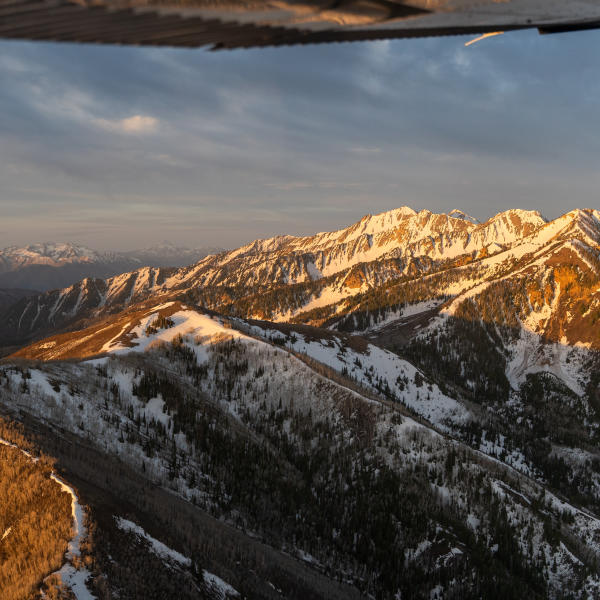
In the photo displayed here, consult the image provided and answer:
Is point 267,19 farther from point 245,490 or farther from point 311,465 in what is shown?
point 311,465

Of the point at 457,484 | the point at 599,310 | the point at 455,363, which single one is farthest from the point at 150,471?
the point at 599,310

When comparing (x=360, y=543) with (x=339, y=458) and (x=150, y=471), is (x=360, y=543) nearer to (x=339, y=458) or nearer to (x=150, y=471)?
(x=339, y=458)

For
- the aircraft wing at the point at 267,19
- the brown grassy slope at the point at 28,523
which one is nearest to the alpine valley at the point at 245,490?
the brown grassy slope at the point at 28,523

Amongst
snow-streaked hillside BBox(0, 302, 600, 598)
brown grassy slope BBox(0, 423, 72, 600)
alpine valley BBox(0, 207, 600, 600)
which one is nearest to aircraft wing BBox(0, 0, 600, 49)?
alpine valley BBox(0, 207, 600, 600)

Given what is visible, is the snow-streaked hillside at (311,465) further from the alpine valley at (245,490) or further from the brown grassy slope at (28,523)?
the brown grassy slope at (28,523)

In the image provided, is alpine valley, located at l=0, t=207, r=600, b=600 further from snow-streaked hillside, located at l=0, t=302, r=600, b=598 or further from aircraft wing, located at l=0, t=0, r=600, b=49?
aircraft wing, located at l=0, t=0, r=600, b=49

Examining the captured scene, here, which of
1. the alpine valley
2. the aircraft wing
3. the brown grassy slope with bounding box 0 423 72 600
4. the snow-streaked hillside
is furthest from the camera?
the snow-streaked hillside

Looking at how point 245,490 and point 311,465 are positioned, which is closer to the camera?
point 245,490

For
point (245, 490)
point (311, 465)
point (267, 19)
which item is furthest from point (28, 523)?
point (311, 465)

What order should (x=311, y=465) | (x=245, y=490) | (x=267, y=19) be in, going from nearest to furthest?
(x=267, y=19) < (x=245, y=490) < (x=311, y=465)

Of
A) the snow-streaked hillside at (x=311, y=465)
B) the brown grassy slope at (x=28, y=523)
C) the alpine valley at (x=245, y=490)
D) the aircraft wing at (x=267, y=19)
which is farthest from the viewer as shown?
the snow-streaked hillside at (x=311, y=465)
